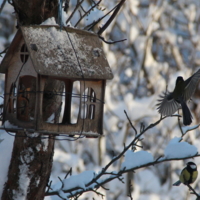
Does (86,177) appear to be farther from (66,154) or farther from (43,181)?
(66,154)

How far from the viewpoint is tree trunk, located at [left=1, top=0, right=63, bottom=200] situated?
2.30 m

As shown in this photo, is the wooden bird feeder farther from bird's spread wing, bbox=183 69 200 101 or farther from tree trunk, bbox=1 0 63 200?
bird's spread wing, bbox=183 69 200 101

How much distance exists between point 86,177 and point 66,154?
7.76 metres

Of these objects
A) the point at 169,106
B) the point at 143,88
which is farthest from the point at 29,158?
the point at 143,88

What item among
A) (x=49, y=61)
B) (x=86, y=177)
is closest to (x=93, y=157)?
(x=86, y=177)

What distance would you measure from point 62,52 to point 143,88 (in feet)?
33.0

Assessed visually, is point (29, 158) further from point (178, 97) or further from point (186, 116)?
point (178, 97)

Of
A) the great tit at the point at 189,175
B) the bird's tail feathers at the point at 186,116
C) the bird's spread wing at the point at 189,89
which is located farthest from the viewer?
the great tit at the point at 189,175

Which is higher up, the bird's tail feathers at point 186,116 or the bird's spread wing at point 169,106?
the bird's spread wing at point 169,106

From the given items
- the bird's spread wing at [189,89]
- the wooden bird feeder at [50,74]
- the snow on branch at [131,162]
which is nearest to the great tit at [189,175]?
the bird's spread wing at [189,89]

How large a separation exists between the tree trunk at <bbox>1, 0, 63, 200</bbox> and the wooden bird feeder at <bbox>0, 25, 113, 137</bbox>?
0.11m

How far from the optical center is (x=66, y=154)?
409 inches

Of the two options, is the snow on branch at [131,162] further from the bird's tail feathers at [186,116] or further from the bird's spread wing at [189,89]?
the bird's spread wing at [189,89]

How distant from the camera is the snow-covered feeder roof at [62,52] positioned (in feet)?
6.86
